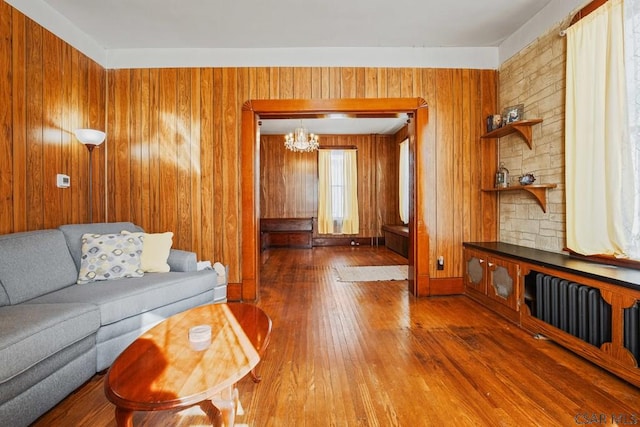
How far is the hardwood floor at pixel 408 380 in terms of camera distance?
1.50 metres

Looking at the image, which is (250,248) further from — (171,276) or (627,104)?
(627,104)

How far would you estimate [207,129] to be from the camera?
3.43 meters

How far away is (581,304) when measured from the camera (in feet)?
6.63

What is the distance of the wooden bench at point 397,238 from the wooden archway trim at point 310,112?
2.39m

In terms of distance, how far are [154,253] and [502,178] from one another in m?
3.70

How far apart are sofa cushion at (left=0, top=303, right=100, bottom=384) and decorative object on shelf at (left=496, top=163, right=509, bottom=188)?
152 inches

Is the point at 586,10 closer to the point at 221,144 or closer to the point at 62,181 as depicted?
the point at 221,144

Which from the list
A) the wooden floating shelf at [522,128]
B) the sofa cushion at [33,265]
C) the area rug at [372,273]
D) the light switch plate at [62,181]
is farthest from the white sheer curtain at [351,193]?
the sofa cushion at [33,265]

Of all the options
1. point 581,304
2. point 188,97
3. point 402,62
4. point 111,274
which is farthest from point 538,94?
point 111,274

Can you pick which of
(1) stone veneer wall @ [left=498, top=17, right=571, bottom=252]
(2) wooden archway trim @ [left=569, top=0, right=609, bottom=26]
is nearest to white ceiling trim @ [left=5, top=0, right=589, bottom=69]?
(1) stone veneer wall @ [left=498, top=17, right=571, bottom=252]

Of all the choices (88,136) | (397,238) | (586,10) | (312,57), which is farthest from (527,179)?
(88,136)

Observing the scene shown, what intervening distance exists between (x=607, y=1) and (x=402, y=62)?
1750 millimetres

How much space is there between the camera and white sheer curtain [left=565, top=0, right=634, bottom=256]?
2051 mm

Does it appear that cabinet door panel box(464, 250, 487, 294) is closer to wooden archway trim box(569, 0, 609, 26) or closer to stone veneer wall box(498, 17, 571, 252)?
stone veneer wall box(498, 17, 571, 252)
